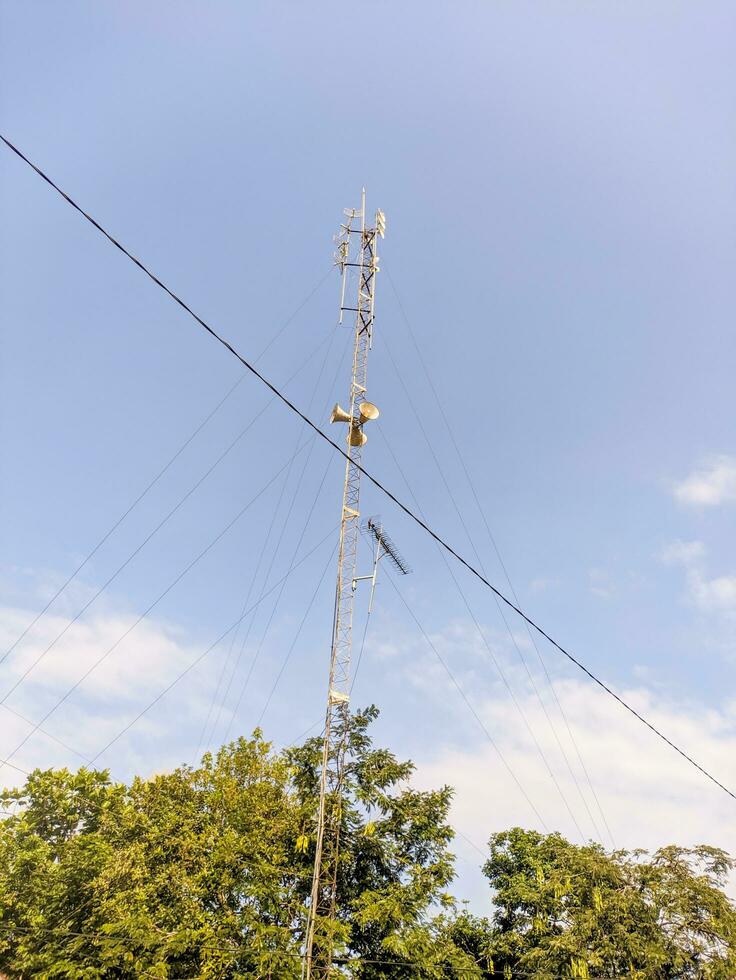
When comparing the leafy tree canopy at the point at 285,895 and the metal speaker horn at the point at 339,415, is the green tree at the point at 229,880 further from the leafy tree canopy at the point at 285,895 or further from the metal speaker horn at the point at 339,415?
the metal speaker horn at the point at 339,415

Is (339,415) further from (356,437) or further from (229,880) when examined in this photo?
(229,880)

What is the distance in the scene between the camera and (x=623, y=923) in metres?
25.1

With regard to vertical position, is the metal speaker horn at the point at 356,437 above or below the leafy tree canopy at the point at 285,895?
above

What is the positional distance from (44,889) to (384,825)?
15080mm

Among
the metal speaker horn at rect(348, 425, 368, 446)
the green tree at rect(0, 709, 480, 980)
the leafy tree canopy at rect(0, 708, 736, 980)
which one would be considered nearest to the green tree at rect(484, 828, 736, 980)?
the leafy tree canopy at rect(0, 708, 736, 980)

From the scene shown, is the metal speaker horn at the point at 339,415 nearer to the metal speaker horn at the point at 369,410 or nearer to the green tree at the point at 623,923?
the metal speaker horn at the point at 369,410

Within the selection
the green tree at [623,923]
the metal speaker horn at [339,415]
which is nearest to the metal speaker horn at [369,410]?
the metal speaker horn at [339,415]

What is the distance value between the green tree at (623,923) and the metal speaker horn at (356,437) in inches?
793

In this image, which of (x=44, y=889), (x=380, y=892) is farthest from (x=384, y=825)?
(x=44, y=889)

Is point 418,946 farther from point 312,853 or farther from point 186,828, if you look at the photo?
point 186,828

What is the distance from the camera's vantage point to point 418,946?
21672 millimetres

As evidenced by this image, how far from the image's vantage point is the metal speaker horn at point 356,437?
23469 mm

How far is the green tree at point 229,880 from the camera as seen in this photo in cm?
2153

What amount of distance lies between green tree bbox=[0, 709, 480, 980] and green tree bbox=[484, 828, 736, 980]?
5031 millimetres
